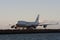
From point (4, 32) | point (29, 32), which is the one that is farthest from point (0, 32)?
point (29, 32)

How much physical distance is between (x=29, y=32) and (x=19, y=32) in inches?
210

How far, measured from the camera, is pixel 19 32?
7313 inches

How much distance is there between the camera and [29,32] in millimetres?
189000

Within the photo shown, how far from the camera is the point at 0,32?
18175 centimetres

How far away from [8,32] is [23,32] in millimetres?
7102

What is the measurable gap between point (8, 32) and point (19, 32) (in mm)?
4860

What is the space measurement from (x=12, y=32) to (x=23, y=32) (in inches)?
206

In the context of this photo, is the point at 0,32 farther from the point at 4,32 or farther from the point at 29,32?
the point at 29,32

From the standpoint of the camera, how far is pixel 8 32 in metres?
184

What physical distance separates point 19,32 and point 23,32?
242 centimetres

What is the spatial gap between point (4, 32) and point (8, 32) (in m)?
2.11

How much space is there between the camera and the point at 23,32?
615 feet
